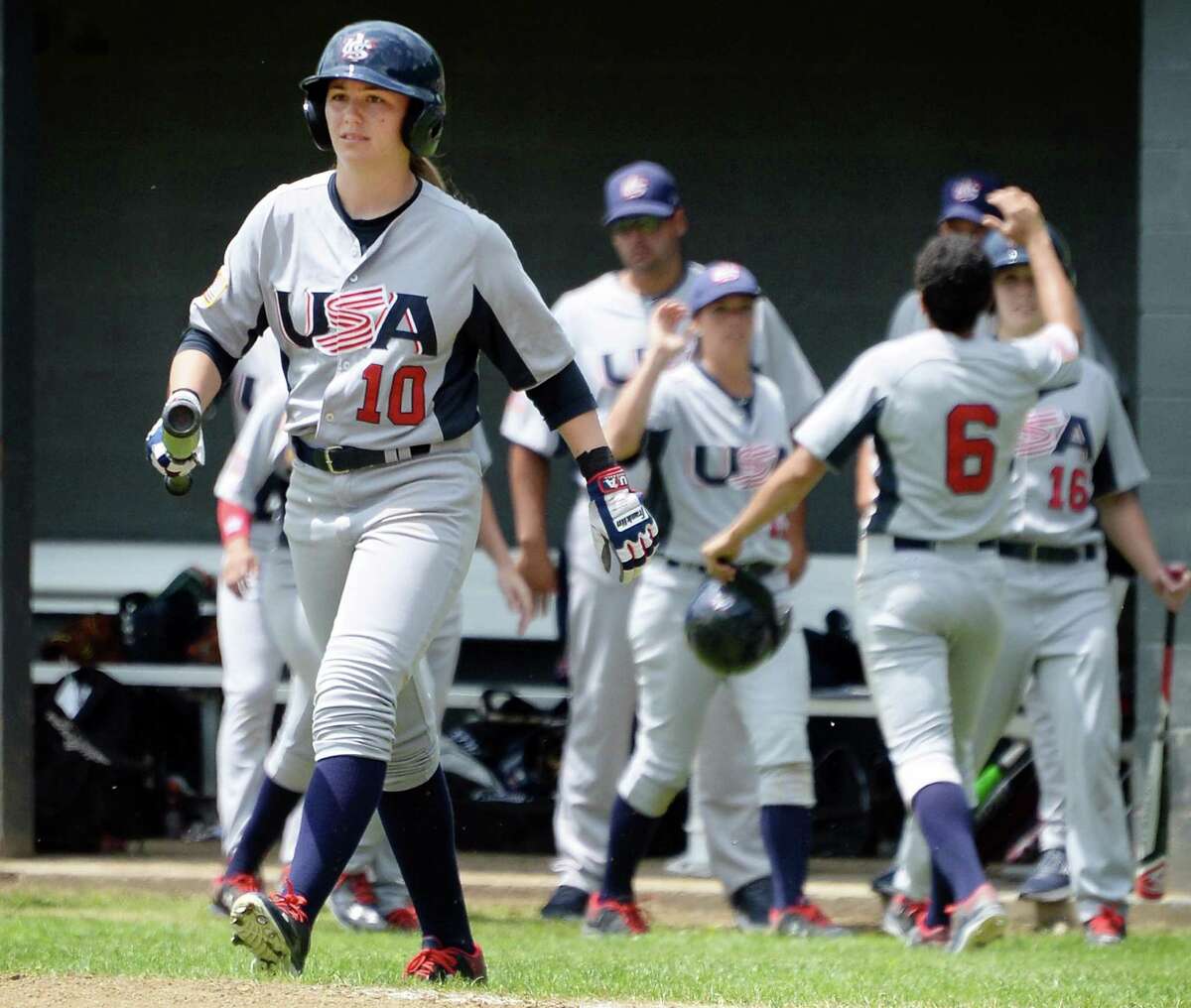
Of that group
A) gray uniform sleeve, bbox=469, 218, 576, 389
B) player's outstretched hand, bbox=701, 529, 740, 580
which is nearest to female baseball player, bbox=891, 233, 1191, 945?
player's outstretched hand, bbox=701, 529, 740, 580

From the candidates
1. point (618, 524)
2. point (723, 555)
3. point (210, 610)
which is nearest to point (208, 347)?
point (618, 524)

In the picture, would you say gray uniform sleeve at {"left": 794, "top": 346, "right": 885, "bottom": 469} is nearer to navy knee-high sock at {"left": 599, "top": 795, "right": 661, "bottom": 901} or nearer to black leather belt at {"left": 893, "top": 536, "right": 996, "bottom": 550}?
black leather belt at {"left": 893, "top": 536, "right": 996, "bottom": 550}

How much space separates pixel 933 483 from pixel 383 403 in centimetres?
189

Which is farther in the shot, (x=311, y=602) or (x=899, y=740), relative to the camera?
(x=899, y=740)

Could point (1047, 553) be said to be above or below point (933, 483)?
below

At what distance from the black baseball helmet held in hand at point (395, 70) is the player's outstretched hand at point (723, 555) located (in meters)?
1.75

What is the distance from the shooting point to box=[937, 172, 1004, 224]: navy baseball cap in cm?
703

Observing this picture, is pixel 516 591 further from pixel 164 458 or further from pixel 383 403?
pixel 164 458

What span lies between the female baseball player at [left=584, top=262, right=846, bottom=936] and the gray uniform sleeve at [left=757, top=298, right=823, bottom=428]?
0.45 metres

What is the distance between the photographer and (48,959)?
503 centimetres

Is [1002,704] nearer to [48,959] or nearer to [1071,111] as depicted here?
[48,959]

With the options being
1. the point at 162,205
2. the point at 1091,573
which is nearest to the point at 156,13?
the point at 162,205

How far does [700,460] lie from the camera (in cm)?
644

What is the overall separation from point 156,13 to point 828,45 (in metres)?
2.82
